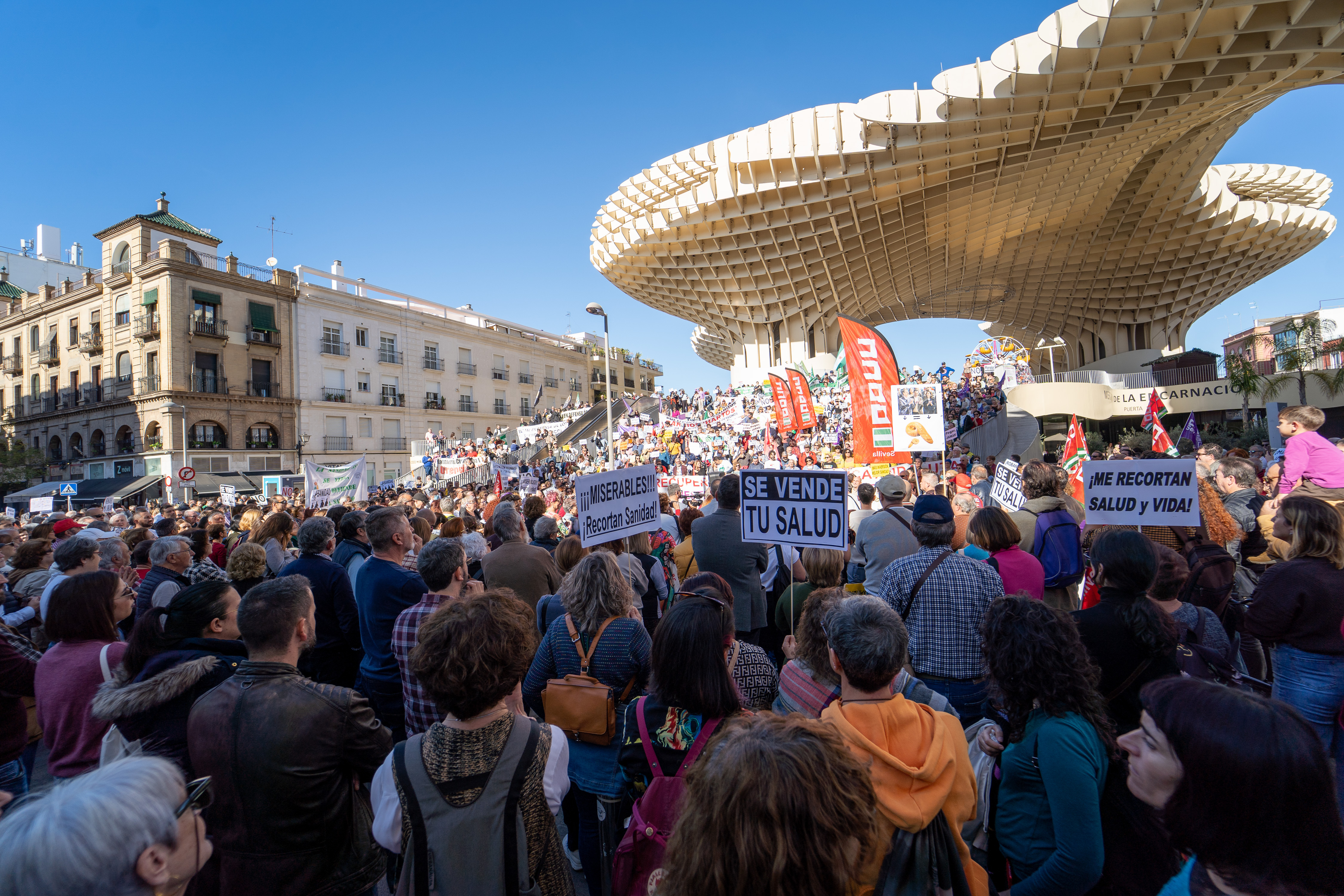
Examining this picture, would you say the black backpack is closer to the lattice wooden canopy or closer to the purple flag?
the purple flag

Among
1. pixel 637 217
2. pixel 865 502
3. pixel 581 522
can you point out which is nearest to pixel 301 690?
pixel 581 522

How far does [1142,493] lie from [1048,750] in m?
4.15

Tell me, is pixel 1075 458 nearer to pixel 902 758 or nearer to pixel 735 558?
pixel 735 558

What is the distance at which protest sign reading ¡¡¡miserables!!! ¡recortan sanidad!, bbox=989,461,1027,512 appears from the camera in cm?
729

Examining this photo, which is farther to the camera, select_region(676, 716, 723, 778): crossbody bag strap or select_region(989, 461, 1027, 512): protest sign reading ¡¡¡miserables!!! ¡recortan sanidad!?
select_region(989, 461, 1027, 512): protest sign reading ¡¡¡miserables!!! ¡recortan sanidad!

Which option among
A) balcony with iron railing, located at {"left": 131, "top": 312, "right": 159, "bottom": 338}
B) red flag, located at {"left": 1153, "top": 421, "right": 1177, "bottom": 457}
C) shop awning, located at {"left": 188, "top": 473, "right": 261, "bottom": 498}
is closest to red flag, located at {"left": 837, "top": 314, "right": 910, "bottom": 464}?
red flag, located at {"left": 1153, "top": 421, "right": 1177, "bottom": 457}

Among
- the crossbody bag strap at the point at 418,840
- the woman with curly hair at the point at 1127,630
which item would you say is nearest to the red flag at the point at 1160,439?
the woman with curly hair at the point at 1127,630

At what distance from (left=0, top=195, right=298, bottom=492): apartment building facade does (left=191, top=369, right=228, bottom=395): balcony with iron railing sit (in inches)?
1.8

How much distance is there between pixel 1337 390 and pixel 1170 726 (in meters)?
35.9

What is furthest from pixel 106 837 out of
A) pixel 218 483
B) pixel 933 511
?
pixel 218 483

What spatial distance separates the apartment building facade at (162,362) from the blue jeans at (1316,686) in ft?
118

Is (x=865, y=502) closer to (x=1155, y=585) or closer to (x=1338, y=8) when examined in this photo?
(x=1155, y=585)

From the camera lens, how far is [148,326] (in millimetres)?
30453

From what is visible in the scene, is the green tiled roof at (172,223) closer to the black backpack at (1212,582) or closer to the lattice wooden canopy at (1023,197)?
the lattice wooden canopy at (1023,197)
